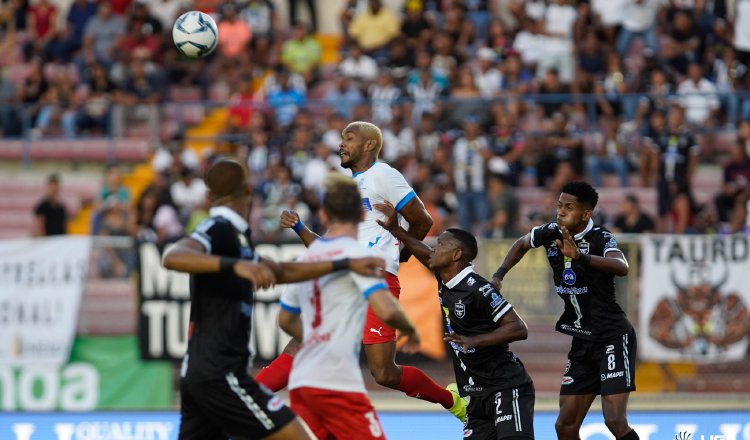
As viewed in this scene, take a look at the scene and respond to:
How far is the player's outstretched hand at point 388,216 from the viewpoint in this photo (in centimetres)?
961

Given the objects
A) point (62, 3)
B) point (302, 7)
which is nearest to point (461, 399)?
point (302, 7)

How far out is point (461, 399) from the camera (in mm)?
10352

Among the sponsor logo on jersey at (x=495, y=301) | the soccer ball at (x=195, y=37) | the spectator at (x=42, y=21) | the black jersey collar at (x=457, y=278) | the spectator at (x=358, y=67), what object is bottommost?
the sponsor logo on jersey at (x=495, y=301)

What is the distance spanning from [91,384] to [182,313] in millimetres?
1565

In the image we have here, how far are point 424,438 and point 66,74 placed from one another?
12663 mm

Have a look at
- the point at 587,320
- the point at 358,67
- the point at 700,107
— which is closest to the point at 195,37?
the point at 587,320

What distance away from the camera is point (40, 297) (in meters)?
16.6

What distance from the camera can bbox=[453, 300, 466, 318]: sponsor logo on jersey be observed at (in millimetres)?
9297

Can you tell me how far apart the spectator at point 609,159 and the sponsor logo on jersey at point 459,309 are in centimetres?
987

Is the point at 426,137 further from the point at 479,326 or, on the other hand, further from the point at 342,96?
the point at 479,326

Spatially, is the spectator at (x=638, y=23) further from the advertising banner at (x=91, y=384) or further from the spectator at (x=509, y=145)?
the advertising banner at (x=91, y=384)

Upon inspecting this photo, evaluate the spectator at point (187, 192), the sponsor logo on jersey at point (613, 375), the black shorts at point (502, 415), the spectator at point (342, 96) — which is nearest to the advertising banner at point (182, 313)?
the spectator at point (187, 192)

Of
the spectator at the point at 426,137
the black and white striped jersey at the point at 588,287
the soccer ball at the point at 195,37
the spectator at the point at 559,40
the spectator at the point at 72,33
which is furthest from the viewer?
the spectator at the point at 72,33

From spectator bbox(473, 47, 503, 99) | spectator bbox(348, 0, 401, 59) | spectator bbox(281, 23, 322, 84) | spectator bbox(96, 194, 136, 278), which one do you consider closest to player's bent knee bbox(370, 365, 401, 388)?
spectator bbox(96, 194, 136, 278)
